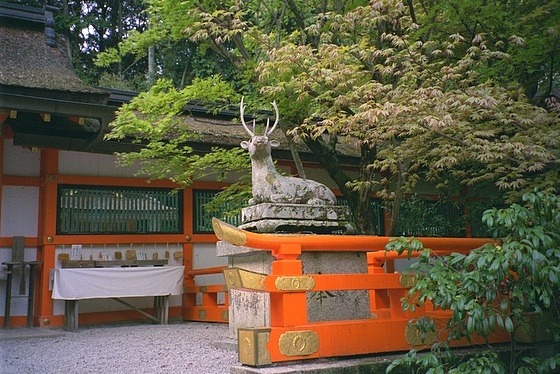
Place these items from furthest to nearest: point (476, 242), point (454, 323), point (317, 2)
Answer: point (317, 2) < point (476, 242) < point (454, 323)

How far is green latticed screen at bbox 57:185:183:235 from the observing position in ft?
30.2

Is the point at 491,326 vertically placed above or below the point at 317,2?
below

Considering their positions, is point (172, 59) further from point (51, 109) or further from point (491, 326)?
point (491, 326)

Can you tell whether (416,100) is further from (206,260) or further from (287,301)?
(206,260)

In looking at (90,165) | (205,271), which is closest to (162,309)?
(205,271)

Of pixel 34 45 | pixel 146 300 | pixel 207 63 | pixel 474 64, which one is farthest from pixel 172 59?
pixel 474 64

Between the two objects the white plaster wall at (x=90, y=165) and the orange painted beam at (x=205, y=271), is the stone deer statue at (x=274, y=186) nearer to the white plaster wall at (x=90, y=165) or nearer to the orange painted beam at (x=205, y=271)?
the orange painted beam at (x=205, y=271)

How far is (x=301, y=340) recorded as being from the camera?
3926 millimetres

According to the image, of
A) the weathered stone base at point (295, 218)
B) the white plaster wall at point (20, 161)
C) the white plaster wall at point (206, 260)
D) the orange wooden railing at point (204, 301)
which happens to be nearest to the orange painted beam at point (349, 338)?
the weathered stone base at point (295, 218)

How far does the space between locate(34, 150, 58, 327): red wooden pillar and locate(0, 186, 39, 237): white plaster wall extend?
101 millimetres

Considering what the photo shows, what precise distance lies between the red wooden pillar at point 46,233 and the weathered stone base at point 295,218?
490 centimetres

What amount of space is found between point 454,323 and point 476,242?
123 cm

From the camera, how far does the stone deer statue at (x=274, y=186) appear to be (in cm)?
525

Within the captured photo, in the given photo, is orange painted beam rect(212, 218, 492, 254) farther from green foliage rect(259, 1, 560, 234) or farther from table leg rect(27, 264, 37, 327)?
table leg rect(27, 264, 37, 327)
